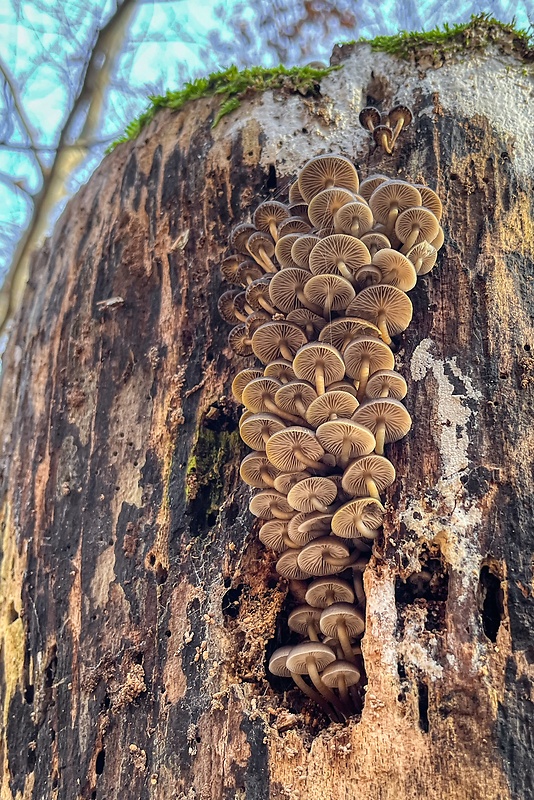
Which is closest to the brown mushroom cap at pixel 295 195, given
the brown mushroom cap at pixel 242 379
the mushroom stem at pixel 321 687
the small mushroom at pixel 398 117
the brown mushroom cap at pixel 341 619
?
the small mushroom at pixel 398 117

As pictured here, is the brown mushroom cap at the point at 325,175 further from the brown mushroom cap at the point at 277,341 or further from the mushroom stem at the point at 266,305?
the brown mushroom cap at the point at 277,341

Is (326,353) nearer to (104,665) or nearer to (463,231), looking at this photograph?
(463,231)

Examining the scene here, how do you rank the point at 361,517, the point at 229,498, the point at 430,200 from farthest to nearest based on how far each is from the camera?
the point at 430,200 → the point at 229,498 → the point at 361,517

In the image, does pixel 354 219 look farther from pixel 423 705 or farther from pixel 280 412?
pixel 423 705

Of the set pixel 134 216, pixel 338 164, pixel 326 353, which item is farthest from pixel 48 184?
pixel 326 353

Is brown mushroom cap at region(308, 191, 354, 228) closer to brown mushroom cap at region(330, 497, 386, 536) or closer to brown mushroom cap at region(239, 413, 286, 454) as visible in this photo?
brown mushroom cap at region(239, 413, 286, 454)

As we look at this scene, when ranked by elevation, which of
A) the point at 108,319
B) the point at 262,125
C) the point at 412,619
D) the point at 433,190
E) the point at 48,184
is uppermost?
the point at 48,184

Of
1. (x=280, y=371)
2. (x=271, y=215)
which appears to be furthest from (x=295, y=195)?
(x=280, y=371)
